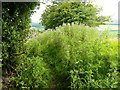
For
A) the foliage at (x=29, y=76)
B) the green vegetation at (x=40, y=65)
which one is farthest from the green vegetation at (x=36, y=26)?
the foliage at (x=29, y=76)

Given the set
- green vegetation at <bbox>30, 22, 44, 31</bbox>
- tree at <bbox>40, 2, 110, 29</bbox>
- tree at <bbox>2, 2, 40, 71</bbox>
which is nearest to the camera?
tree at <bbox>2, 2, 40, 71</bbox>

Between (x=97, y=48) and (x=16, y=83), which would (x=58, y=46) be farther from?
(x=16, y=83)

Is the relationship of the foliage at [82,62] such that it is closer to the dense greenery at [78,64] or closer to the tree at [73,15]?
the dense greenery at [78,64]

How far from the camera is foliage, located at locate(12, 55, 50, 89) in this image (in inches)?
118

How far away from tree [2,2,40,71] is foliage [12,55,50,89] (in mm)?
265

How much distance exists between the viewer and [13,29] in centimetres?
285

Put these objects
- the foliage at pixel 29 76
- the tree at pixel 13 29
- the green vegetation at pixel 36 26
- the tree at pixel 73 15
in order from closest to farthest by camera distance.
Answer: the tree at pixel 13 29 → the foliage at pixel 29 76 → the tree at pixel 73 15 → the green vegetation at pixel 36 26

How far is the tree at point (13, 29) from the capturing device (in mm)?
2732

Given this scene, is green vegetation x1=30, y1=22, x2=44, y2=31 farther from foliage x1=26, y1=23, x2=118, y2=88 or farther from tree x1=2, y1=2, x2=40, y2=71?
tree x1=2, y1=2, x2=40, y2=71

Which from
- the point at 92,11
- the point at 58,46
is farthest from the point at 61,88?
the point at 92,11

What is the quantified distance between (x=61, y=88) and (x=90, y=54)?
4.00 ft

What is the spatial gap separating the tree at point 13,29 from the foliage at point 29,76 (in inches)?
10.4

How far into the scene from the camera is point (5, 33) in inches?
106

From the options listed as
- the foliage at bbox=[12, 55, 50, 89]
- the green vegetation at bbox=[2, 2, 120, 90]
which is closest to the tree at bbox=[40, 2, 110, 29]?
the green vegetation at bbox=[2, 2, 120, 90]
